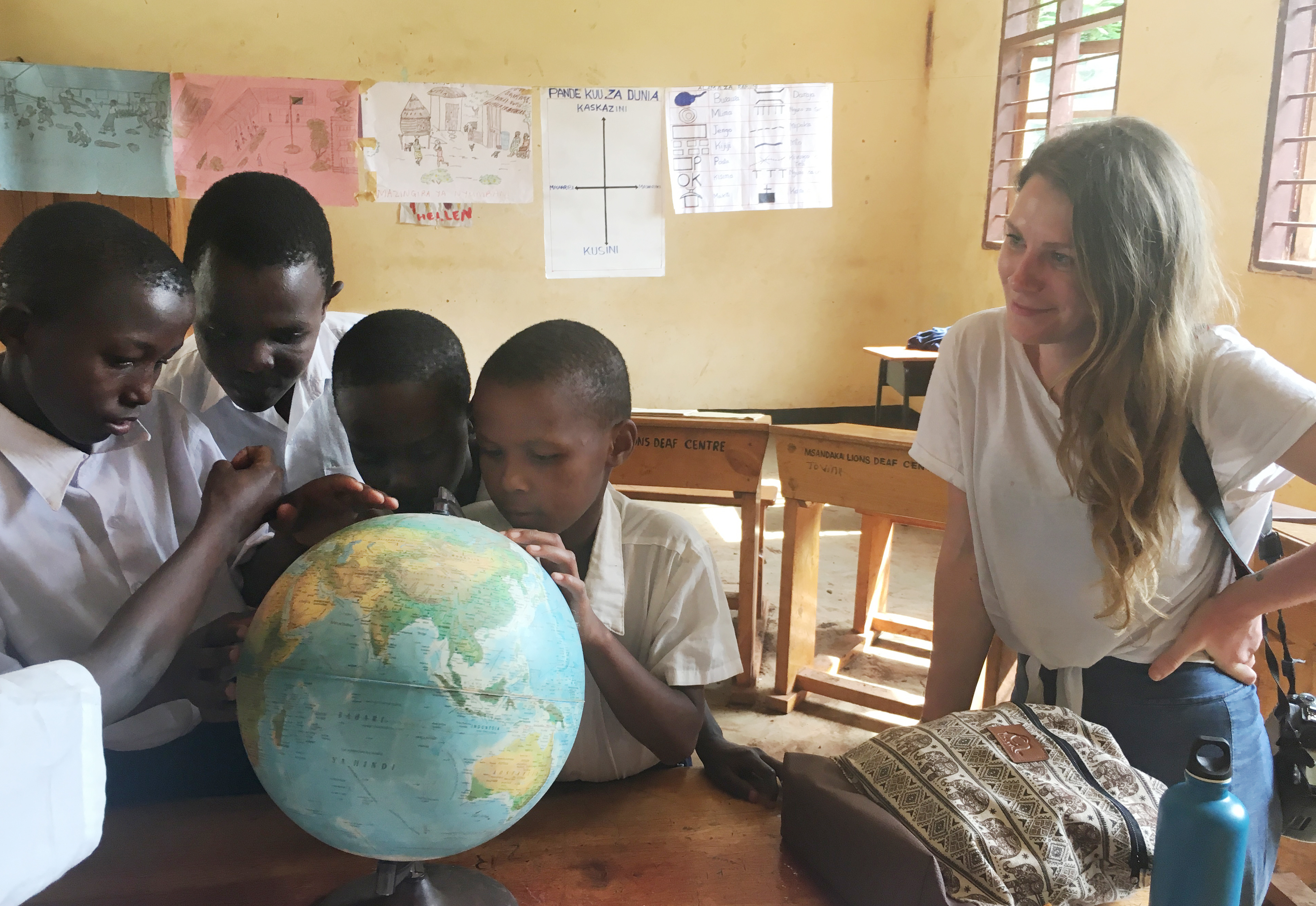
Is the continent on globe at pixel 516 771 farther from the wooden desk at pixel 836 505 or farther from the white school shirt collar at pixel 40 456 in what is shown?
the wooden desk at pixel 836 505

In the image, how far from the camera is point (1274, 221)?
13.6 feet

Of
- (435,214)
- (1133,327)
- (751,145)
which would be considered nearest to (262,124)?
(435,214)

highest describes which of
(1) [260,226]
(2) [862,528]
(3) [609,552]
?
(1) [260,226]

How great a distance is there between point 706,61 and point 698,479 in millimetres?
4682

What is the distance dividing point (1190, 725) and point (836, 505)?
175cm

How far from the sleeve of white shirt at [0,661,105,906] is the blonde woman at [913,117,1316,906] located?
4.68 feet

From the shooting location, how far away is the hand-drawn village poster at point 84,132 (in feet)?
18.9

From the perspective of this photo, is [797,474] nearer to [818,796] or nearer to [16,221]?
[818,796]

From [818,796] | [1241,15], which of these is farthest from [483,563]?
[1241,15]

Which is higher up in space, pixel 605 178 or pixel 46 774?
pixel 605 178

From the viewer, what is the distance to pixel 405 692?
0.77 metres

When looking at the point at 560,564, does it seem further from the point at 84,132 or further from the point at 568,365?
the point at 84,132

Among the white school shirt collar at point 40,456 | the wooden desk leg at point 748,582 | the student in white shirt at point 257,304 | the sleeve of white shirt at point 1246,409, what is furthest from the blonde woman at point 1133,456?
the wooden desk leg at point 748,582

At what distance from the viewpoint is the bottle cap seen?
94 centimetres
